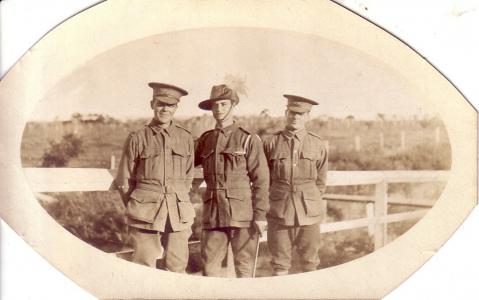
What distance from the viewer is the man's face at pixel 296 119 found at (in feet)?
7.92

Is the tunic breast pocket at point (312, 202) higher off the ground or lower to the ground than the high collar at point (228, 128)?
lower


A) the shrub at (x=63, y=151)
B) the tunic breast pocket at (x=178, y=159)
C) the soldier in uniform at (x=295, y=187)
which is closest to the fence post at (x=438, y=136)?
the soldier in uniform at (x=295, y=187)

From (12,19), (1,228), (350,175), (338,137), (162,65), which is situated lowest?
(1,228)

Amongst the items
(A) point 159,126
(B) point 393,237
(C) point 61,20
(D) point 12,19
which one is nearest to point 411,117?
(B) point 393,237

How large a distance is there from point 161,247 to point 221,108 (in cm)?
69

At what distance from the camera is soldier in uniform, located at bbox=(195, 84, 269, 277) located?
2.40m

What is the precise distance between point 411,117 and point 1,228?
6.39ft

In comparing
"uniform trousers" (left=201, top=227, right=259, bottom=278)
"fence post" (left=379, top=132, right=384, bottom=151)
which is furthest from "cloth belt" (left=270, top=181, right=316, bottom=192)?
"fence post" (left=379, top=132, right=384, bottom=151)

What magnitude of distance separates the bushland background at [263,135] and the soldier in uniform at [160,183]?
4 centimetres

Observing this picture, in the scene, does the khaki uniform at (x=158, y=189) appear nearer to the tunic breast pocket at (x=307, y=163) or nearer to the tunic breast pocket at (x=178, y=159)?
the tunic breast pocket at (x=178, y=159)

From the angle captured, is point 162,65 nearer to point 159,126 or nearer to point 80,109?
point 159,126

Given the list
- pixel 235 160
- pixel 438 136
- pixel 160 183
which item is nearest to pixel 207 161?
pixel 235 160

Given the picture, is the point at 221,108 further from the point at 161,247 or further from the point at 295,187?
the point at 161,247

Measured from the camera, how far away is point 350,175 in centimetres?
242
